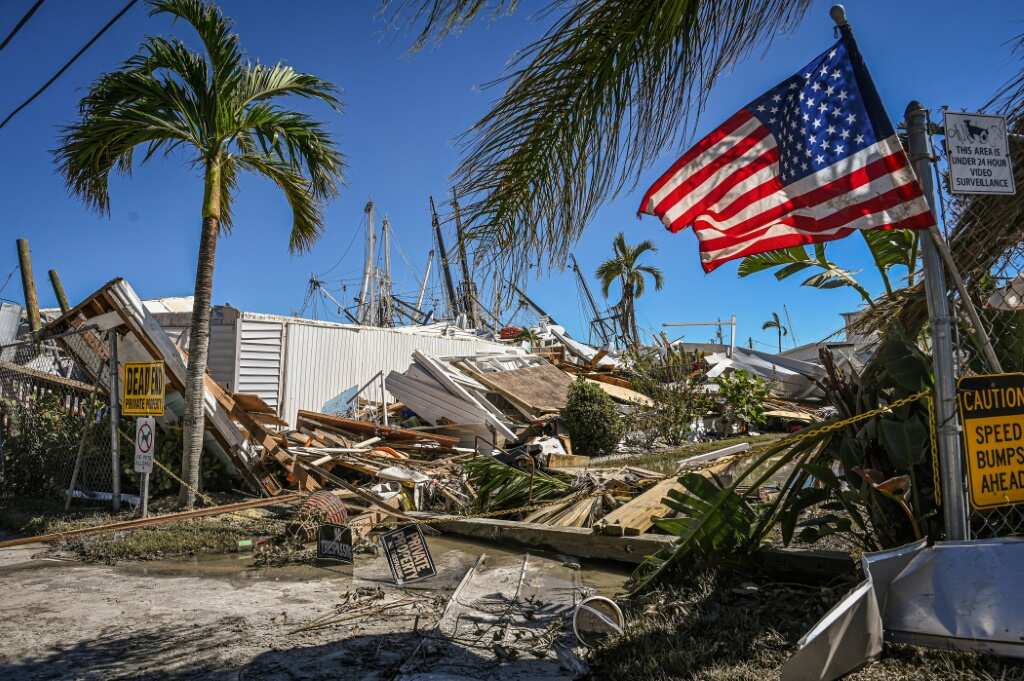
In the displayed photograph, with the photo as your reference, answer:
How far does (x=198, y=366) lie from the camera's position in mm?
9039

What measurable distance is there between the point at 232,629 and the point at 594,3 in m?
4.42

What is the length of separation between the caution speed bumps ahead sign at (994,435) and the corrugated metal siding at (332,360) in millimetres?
14997

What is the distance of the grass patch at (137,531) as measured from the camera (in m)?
6.90

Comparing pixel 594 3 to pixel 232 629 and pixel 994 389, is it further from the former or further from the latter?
pixel 232 629

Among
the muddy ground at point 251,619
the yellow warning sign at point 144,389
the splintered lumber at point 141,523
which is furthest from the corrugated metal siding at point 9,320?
the muddy ground at point 251,619

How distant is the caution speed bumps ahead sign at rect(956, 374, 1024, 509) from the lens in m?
3.28

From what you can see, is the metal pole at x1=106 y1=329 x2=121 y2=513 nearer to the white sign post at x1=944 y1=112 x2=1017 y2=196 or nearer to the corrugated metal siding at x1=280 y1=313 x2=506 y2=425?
the corrugated metal siding at x1=280 y1=313 x2=506 y2=425

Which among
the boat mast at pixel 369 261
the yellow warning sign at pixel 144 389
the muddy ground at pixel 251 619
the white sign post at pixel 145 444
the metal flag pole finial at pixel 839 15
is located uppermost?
the boat mast at pixel 369 261

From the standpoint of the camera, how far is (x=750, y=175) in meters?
3.83

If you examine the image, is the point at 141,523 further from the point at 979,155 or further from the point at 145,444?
the point at 979,155

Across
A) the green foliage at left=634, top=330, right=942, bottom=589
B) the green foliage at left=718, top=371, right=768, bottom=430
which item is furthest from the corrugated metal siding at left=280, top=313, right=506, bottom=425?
the green foliage at left=634, top=330, right=942, bottom=589

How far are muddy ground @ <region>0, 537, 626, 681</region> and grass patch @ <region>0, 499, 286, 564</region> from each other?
0.34 metres

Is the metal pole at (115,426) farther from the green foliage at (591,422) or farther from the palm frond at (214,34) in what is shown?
the green foliage at (591,422)

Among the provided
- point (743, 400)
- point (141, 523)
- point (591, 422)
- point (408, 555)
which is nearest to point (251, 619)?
point (408, 555)
